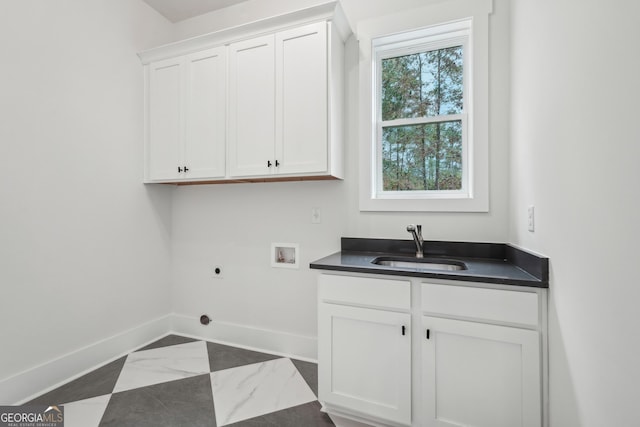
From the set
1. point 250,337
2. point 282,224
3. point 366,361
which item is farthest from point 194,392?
point 282,224

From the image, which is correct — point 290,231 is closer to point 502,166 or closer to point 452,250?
point 452,250

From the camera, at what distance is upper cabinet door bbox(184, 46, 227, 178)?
229cm

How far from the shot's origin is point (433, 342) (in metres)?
1.46

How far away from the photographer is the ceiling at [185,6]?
2602mm

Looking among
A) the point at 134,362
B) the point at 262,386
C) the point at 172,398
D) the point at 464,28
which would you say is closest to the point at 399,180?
the point at 464,28

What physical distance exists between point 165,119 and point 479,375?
9.04 ft

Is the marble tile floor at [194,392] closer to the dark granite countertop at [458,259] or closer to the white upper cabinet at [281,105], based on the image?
the dark granite countertop at [458,259]

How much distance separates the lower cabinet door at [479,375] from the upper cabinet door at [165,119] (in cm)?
223

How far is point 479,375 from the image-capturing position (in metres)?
1.38

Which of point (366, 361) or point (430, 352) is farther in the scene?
point (366, 361)

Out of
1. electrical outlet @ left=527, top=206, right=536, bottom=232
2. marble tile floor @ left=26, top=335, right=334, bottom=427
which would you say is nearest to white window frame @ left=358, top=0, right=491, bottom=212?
electrical outlet @ left=527, top=206, right=536, bottom=232

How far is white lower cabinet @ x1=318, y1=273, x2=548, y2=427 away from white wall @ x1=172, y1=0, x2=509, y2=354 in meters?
0.67

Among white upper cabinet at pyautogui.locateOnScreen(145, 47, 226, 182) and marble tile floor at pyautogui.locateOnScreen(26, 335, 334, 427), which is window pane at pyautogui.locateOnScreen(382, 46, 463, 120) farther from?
marble tile floor at pyautogui.locateOnScreen(26, 335, 334, 427)

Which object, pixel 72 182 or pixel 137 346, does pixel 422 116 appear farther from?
pixel 137 346
